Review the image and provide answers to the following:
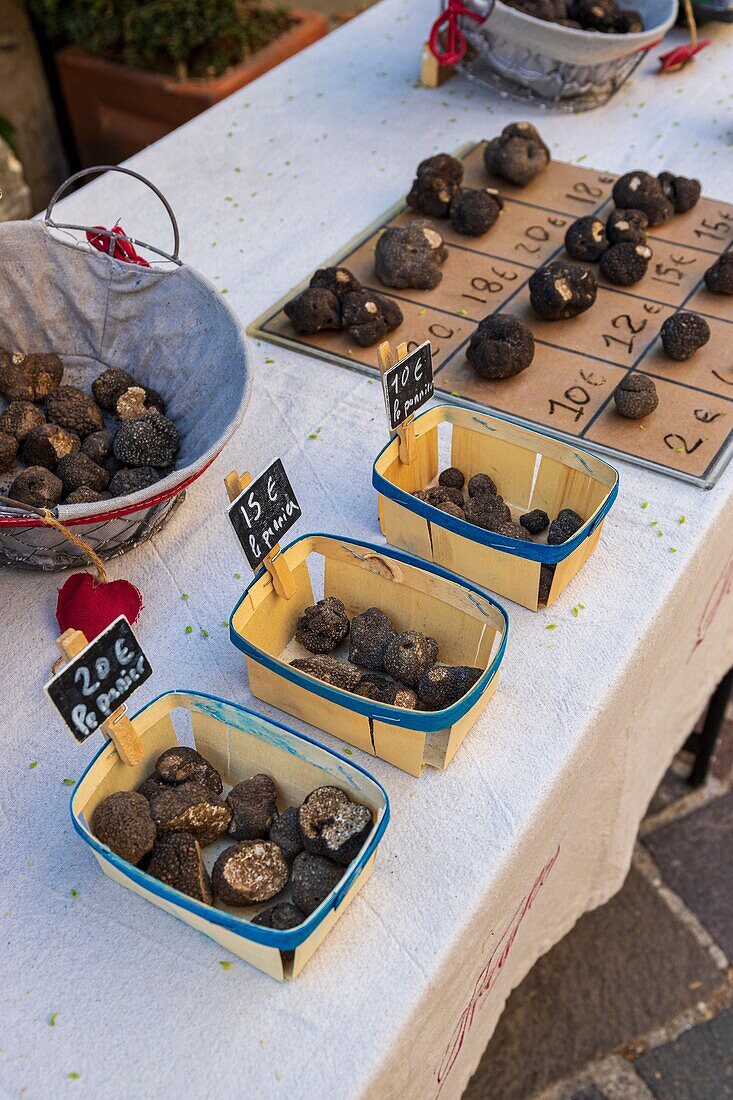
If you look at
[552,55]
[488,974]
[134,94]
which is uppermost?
[552,55]

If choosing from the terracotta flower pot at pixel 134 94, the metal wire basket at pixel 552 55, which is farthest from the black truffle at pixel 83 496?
the terracotta flower pot at pixel 134 94

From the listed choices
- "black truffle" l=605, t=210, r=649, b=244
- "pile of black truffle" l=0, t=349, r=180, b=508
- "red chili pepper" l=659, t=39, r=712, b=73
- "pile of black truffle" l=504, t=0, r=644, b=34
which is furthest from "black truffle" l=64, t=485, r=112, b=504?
"red chili pepper" l=659, t=39, r=712, b=73

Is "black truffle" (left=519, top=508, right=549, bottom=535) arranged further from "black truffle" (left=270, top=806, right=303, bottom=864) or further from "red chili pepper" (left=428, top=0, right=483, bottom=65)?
"red chili pepper" (left=428, top=0, right=483, bottom=65)

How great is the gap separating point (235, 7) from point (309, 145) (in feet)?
3.18

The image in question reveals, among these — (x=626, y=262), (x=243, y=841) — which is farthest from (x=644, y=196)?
(x=243, y=841)

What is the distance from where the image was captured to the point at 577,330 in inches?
55.6

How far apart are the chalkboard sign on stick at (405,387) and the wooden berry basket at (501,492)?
13 mm

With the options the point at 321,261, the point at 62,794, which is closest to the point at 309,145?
the point at 321,261

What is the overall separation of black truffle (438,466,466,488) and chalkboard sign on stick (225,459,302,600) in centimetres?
24

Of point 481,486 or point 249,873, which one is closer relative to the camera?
point 249,873

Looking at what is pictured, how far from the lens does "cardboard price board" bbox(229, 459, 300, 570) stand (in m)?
0.91

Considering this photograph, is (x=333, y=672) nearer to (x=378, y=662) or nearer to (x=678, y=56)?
(x=378, y=662)

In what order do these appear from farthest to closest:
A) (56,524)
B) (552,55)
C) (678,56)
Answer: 1. (678,56)
2. (552,55)
3. (56,524)

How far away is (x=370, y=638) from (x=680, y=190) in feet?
3.41
